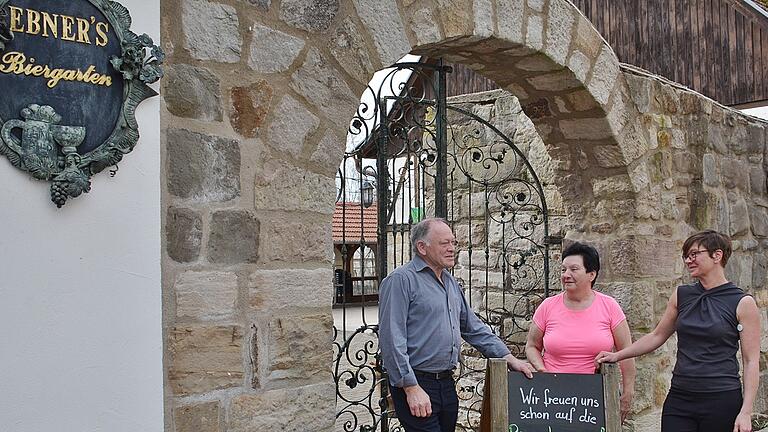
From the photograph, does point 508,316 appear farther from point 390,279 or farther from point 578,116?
point 390,279

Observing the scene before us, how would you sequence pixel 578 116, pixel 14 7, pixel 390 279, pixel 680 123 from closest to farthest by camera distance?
pixel 14 7, pixel 390 279, pixel 578 116, pixel 680 123

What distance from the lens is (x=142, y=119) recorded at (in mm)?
2609

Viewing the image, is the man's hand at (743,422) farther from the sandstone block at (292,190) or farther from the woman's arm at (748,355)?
the sandstone block at (292,190)

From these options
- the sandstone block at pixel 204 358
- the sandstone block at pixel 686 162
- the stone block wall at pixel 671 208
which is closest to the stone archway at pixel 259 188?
the sandstone block at pixel 204 358

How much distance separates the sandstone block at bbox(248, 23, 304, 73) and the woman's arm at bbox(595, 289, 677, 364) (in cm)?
182

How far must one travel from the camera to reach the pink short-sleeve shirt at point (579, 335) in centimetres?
351

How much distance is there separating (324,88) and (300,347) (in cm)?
101

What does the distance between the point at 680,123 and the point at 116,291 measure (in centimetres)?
416

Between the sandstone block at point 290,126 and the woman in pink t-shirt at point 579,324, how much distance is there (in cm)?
134

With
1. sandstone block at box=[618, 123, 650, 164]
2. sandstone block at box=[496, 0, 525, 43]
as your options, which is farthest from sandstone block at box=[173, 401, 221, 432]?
sandstone block at box=[618, 123, 650, 164]

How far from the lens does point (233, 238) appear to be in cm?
287

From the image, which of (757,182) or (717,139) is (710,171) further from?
(757,182)

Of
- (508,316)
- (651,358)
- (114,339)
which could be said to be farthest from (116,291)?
(508,316)

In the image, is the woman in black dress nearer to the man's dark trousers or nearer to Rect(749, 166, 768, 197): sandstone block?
the man's dark trousers
